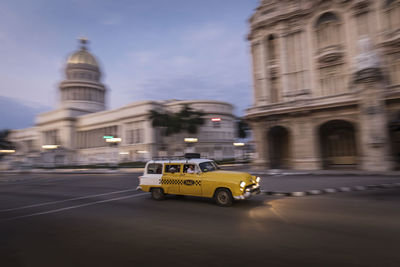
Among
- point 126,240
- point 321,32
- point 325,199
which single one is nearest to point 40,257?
point 126,240

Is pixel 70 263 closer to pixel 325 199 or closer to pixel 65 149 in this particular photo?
pixel 325 199

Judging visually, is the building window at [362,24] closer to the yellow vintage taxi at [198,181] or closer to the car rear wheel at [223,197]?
the yellow vintage taxi at [198,181]

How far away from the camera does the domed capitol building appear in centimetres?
7162

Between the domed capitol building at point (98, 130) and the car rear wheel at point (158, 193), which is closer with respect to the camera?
the car rear wheel at point (158, 193)

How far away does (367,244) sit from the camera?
5.26 m

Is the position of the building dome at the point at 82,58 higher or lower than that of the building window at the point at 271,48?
higher

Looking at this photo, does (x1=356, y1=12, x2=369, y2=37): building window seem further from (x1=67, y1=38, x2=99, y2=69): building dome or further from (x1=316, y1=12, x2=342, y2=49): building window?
(x1=67, y1=38, x2=99, y2=69): building dome

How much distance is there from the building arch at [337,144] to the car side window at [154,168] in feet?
61.3

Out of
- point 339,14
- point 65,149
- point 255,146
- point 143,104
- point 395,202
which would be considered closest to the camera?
point 395,202

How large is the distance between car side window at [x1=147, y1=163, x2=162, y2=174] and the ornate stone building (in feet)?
57.4

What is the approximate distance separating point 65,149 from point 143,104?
36.5 metres

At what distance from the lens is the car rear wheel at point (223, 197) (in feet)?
30.3

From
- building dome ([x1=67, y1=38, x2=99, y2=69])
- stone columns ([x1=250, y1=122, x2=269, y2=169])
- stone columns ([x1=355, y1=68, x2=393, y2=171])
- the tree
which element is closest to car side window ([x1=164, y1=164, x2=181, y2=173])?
stone columns ([x1=355, y1=68, x2=393, y2=171])

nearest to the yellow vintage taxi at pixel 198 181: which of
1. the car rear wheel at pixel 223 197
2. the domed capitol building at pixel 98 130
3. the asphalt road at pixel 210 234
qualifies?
the car rear wheel at pixel 223 197
